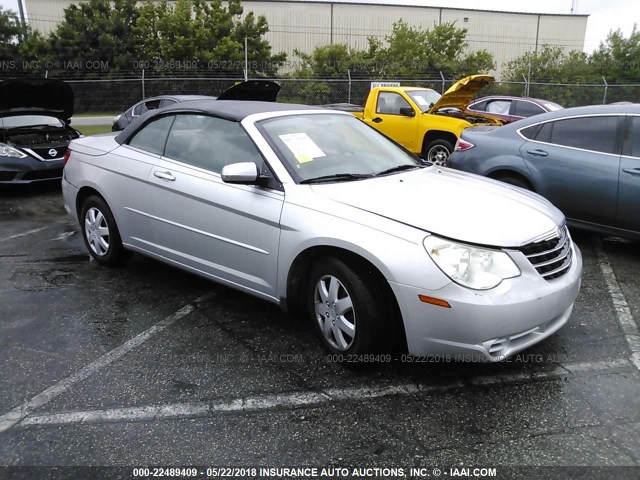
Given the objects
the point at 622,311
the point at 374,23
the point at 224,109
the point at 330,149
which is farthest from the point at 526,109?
the point at 374,23

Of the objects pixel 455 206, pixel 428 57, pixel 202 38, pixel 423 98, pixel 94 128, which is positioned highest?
pixel 202 38

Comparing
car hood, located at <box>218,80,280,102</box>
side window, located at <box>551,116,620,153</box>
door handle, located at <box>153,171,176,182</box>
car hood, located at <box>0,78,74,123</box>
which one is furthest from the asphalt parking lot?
car hood, located at <box>0,78,74,123</box>

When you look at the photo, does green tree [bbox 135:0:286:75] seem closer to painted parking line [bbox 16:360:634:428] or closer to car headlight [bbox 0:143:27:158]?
car headlight [bbox 0:143:27:158]

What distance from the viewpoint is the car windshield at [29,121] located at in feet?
27.4

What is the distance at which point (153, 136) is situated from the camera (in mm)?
4469

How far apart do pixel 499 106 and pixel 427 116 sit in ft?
8.84

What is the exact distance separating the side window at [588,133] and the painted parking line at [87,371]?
4.04m

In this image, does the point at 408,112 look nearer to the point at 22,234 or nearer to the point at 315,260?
the point at 22,234

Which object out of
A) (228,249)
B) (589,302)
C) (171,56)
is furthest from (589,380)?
(171,56)

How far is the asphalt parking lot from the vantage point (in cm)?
254

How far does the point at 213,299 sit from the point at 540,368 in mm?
2484

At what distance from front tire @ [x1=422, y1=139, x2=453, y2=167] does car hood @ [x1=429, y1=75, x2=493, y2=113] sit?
713 millimetres

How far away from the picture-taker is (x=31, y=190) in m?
8.72

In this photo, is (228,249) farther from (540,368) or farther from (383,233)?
(540,368)
